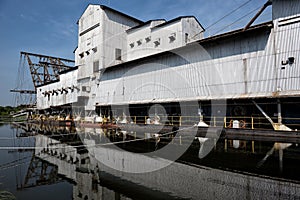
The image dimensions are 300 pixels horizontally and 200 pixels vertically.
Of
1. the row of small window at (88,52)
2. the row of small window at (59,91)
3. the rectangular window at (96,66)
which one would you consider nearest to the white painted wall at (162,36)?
the rectangular window at (96,66)

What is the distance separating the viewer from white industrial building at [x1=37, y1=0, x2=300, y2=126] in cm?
1409

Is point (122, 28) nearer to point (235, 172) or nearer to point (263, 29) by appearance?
point (263, 29)

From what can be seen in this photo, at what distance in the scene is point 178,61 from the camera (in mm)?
20156

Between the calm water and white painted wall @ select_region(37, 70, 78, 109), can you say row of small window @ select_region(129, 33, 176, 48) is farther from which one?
the calm water

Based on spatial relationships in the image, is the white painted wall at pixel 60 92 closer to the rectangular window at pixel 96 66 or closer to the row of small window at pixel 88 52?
the row of small window at pixel 88 52

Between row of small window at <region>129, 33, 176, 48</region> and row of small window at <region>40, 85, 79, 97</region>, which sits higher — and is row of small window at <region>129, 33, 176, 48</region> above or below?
above

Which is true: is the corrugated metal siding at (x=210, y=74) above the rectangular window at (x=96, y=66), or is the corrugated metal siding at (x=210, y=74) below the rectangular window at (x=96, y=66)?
below

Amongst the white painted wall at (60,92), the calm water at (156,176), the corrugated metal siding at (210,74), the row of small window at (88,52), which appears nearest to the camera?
the calm water at (156,176)

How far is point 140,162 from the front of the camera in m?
8.24

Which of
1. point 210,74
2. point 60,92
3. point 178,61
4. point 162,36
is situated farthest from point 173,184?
point 60,92

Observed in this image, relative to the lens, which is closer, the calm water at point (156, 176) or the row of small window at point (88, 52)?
the calm water at point (156, 176)

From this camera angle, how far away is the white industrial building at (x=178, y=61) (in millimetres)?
14086

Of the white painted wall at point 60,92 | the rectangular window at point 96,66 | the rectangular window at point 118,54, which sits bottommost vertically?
the white painted wall at point 60,92

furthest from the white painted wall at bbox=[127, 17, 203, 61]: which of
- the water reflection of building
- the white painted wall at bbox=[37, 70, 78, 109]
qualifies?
the water reflection of building
